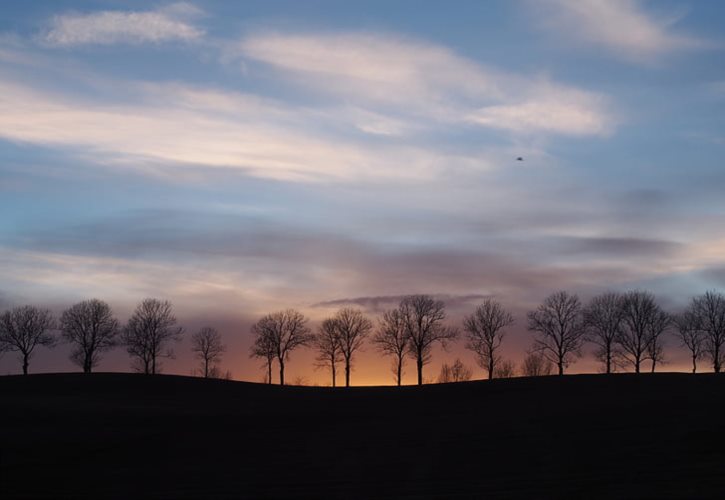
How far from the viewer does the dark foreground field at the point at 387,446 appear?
2288 centimetres

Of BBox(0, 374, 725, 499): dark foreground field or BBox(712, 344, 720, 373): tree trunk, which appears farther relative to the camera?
BBox(712, 344, 720, 373): tree trunk

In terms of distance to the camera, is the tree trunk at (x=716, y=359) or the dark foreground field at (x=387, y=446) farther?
the tree trunk at (x=716, y=359)

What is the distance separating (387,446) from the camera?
32.1 metres

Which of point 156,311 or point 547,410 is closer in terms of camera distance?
point 547,410

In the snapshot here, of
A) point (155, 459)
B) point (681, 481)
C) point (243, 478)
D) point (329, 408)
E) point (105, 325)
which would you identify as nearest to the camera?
point (681, 481)

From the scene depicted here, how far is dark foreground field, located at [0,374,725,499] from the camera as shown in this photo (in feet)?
75.0

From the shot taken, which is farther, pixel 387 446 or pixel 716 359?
pixel 716 359

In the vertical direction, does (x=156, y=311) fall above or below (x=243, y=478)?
above

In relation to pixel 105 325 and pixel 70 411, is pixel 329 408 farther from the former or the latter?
pixel 105 325

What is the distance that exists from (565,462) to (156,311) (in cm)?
10058

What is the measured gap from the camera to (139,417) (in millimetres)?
47531

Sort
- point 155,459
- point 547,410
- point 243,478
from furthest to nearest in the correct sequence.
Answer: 1. point 547,410
2. point 155,459
3. point 243,478

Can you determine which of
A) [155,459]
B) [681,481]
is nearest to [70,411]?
[155,459]

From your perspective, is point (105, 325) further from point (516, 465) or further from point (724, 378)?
point (516, 465)
